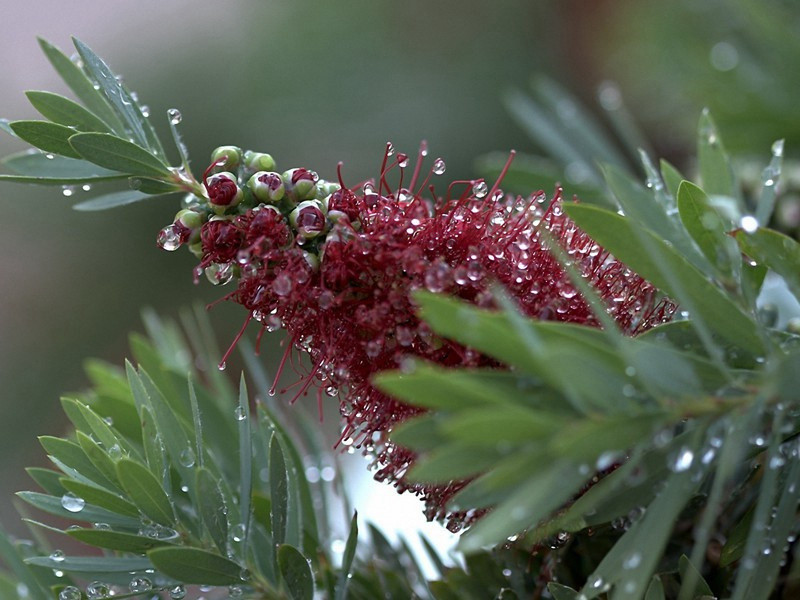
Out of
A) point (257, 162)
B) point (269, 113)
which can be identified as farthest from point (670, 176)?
point (269, 113)

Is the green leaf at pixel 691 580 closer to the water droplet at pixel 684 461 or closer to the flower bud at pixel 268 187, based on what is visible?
the water droplet at pixel 684 461

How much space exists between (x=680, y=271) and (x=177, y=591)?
157mm

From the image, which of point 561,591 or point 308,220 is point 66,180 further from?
point 561,591

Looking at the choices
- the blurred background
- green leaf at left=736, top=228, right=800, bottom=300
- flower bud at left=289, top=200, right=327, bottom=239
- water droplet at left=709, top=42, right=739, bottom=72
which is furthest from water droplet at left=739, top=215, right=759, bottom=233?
the blurred background

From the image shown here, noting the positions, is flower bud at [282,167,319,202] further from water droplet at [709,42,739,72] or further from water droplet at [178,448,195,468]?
water droplet at [709,42,739,72]

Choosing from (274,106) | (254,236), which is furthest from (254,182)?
(274,106)

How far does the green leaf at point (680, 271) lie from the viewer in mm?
189

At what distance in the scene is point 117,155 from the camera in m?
0.21

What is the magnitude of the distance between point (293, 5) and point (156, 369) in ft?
2.68

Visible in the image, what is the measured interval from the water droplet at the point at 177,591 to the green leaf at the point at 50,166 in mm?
116

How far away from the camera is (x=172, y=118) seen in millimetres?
257

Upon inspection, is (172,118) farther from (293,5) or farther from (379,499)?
(293,5)

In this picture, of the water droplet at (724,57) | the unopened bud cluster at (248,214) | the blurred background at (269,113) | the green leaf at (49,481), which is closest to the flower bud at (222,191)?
the unopened bud cluster at (248,214)

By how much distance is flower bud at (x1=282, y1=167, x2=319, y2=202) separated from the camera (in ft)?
0.72
